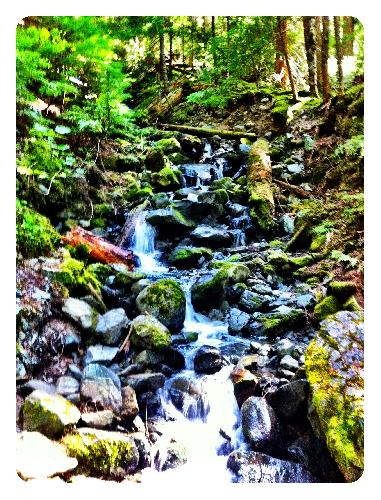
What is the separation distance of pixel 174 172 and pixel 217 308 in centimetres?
275

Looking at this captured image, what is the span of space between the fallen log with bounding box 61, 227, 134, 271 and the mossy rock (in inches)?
18.4

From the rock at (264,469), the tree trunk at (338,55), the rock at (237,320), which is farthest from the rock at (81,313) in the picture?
the tree trunk at (338,55)

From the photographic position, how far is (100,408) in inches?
95.4

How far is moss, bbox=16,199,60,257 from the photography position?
8.84 ft

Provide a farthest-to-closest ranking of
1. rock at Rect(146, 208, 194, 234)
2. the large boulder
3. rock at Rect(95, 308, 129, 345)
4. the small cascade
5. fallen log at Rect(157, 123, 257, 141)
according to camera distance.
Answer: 1. fallen log at Rect(157, 123, 257, 141)
2. rock at Rect(146, 208, 194, 234)
3. the small cascade
4. rock at Rect(95, 308, 129, 345)
5. the large boulder

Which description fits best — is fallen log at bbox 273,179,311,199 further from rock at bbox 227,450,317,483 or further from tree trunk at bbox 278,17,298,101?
rock at bbox 227,450,317,483

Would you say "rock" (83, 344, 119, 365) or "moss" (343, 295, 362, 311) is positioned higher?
"moss" (343, 295, 362, 311)

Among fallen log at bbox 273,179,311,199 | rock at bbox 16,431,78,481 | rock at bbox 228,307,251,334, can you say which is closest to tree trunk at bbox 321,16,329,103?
fallen log at bbox 273,179,311,199

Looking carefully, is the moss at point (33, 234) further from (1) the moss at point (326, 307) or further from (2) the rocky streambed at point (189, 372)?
(1) the moss at point (326, 307)

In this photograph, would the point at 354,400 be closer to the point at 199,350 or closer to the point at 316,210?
the point at 199,350

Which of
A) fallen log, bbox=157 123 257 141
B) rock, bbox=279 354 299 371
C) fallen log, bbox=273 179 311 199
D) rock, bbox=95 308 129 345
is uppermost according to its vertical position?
fallen log, bbox=157 123 257 141

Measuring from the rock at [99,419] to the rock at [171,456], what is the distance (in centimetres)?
34

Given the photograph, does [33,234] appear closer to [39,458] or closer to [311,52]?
[39,458]
